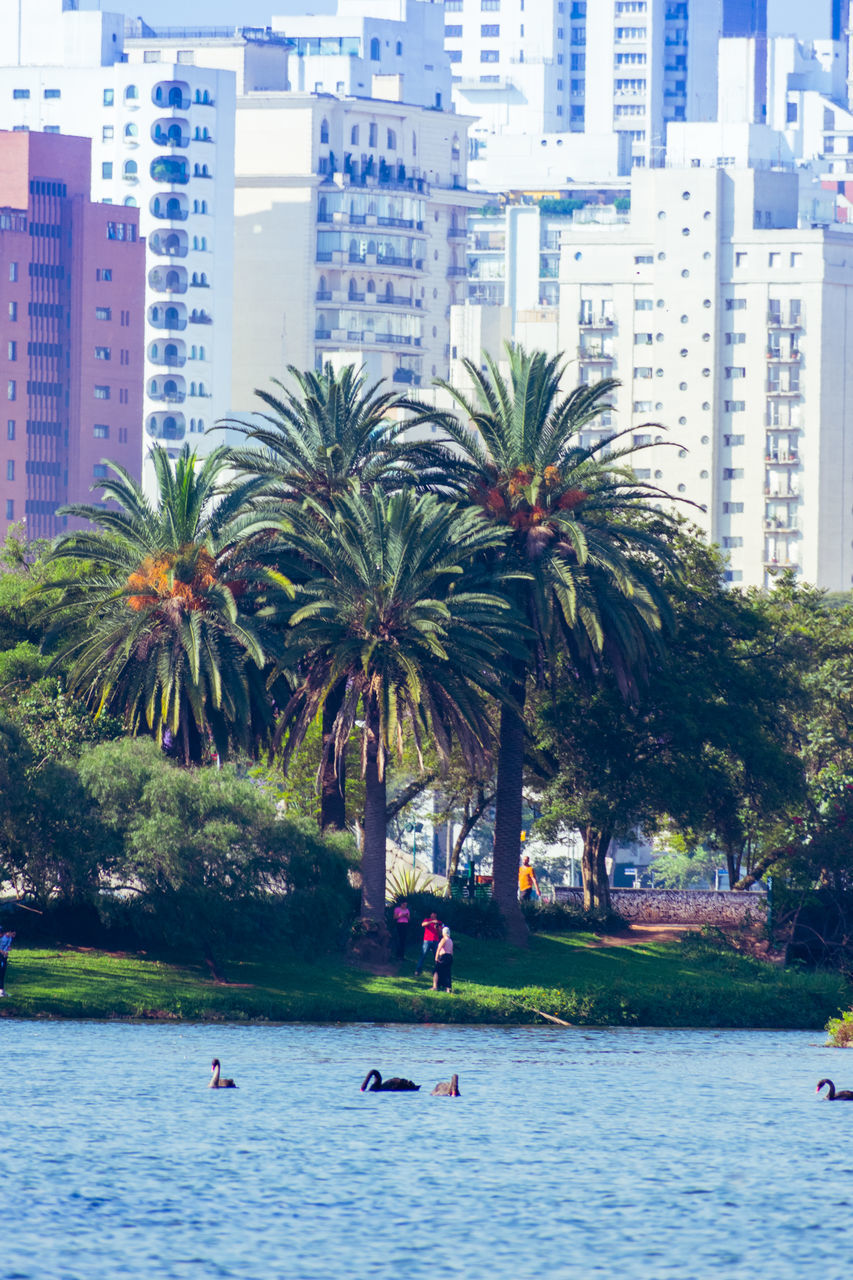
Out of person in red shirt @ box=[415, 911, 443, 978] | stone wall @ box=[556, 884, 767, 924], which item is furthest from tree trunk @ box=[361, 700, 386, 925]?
stone wall @ box=[556, 884, 767, 924]

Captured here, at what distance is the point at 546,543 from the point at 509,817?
340 inches

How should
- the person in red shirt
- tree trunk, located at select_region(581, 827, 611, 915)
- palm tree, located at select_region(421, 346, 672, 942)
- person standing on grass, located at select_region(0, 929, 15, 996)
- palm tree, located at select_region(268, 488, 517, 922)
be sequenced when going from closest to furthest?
1. person standing on grass, located at select_region(0, 929, 15, 996)
2. palm tree, located at select_region(268, 488, 517, 922)
3. the person in red shirt
4. palm tree, located at select_region(421, 346, 672, 942)
5. tree trunk, located at select_region(581, 827, 611, 915)

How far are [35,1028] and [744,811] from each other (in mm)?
30241

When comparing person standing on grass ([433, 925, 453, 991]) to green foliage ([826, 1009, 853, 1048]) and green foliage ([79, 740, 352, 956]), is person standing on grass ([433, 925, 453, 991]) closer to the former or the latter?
green foliage ([79, 740, 352, 956])

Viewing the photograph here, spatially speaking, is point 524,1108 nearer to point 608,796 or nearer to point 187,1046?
point 187,1046

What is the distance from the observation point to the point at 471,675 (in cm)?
6184

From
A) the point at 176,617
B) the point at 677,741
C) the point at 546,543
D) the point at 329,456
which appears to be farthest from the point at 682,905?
the point at 176,617

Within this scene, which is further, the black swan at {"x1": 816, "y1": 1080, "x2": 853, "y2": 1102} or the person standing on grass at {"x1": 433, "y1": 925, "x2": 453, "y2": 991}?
the person standing on grass at {"x1": 433, "y1": 925, "x2": 453, "y2": 991}

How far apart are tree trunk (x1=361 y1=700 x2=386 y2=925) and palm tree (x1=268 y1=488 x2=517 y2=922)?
0.13ft

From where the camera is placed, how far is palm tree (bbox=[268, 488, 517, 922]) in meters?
61.0

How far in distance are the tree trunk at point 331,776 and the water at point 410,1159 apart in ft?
33.6

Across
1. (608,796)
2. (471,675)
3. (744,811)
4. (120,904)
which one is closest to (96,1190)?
(120,904)

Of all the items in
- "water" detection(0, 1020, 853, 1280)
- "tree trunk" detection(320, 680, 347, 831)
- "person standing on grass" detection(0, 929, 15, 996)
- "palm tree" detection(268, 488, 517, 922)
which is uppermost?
"palm tree" detection(268, 488, 517, 922)

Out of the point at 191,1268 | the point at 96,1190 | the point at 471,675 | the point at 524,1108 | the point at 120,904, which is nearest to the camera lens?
the point at 191,1268
